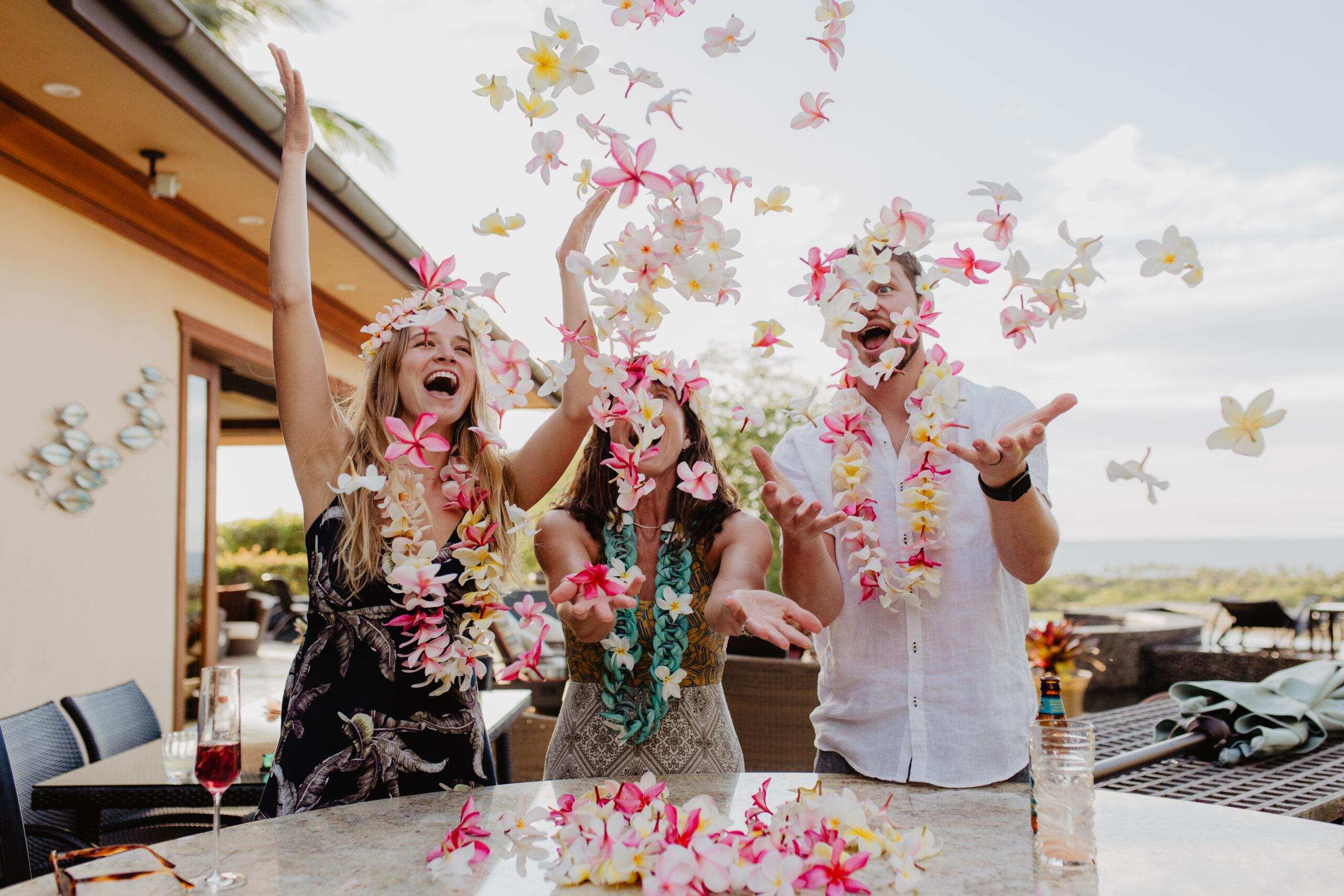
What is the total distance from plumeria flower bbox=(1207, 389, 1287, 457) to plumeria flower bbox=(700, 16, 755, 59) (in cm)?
88

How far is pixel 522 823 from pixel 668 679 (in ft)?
1.76

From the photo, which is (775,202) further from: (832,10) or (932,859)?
(932,859)

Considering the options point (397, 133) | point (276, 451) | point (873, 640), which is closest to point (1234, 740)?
point (873, 640)

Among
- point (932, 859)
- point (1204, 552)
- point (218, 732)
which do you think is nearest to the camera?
point (932, 859)

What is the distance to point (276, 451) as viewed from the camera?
1263cm

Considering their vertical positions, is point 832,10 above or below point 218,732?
above

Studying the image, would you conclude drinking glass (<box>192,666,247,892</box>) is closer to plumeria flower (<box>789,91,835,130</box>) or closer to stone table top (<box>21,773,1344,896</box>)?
stone table top (<box>21,773,1344,896</box>)

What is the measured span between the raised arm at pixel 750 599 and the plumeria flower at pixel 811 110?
0.79 metres

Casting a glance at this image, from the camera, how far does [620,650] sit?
200cm

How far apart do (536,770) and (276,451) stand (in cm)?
882

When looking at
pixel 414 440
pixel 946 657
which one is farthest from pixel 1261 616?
pixel 414 440

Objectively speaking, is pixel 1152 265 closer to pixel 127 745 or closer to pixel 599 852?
pixel 599 852

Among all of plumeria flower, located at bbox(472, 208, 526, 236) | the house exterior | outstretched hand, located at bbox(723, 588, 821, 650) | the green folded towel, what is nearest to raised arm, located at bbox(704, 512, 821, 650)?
outstretched hand, located at bbox(723, 588, 821, 650)

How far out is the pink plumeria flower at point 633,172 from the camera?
4.82 ft
